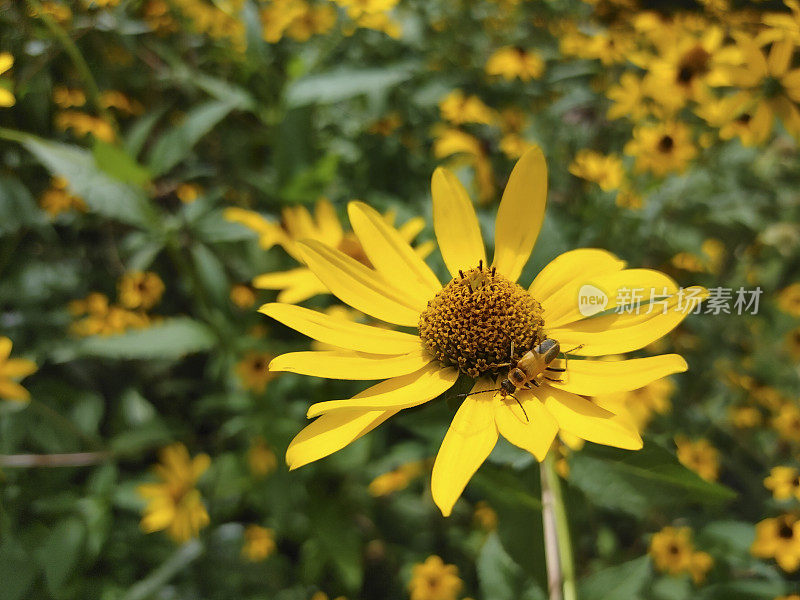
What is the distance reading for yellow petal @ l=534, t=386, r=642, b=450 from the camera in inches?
23.8

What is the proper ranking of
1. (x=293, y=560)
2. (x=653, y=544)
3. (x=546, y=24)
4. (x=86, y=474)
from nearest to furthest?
(x=653, y=544)
(x=86, y=474)
(x=293, y=560)
(x=546, y=24)

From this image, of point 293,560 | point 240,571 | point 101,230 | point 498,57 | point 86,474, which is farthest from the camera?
point 498,57

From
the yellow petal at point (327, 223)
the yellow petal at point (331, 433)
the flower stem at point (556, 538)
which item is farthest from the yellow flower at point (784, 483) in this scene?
the yellow petal at point (327, 223)

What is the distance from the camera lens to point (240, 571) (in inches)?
63.4

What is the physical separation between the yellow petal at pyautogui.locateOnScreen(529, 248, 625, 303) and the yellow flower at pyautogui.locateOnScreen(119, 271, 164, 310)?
142cm

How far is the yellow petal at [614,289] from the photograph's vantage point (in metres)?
0.74

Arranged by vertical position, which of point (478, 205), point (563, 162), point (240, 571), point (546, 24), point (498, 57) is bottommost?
point (240, 571)

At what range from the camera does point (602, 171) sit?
1.92m

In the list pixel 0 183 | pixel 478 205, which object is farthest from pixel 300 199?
pixel 0 183

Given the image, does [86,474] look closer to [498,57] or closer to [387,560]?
[387,560]

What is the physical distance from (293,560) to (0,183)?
140 cm

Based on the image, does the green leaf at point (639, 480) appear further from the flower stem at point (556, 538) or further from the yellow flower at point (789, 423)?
the yellow flower at point (789, 423)

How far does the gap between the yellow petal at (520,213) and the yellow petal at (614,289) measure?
0.08 metres

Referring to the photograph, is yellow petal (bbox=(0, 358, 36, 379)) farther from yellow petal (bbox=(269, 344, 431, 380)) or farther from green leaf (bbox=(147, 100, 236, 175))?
yellow petal (bbox=(269, 344, 431, 380))
